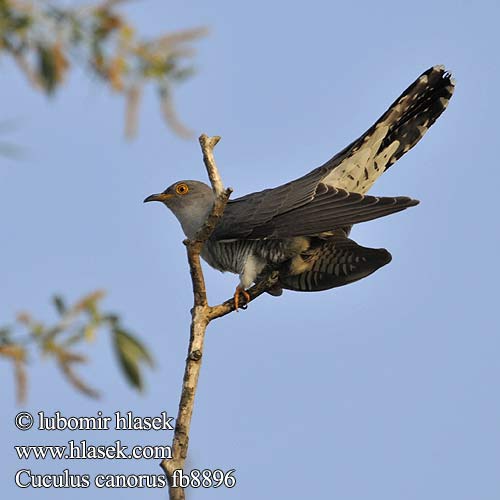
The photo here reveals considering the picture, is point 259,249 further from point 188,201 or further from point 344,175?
A: point 188,201

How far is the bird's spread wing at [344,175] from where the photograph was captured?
18.4ft

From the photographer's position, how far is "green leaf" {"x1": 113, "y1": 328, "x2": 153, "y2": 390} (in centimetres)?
162

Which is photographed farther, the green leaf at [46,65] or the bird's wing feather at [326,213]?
the bird's wing feather at [326,213]

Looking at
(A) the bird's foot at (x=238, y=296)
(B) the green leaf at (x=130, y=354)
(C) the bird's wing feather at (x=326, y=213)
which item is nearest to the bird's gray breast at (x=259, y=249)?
(C) the bird's wing feather at (x=326, y=213)

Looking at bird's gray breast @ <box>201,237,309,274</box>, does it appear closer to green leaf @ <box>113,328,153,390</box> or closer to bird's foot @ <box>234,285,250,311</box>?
bird's foot @ <box>234,285,250,311</box>

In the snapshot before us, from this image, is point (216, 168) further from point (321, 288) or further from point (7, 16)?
point (7, 16)

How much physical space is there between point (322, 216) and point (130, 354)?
3.93 metres

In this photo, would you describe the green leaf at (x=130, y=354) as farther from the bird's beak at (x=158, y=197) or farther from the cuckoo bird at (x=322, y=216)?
the bird's beak at (x=158, y=197)

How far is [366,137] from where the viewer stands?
573cm

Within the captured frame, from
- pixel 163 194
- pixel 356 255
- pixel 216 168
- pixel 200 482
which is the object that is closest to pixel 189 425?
pixel 200 482

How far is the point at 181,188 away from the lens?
651cm

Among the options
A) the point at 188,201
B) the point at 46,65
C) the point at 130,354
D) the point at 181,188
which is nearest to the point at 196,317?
the point at 188,201

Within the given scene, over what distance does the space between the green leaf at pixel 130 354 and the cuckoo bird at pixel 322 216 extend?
375 centimetres

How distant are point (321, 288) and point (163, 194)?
5.42 ft
